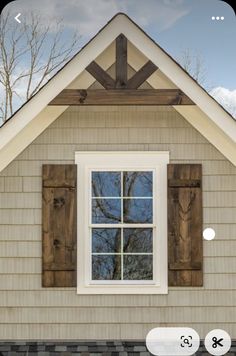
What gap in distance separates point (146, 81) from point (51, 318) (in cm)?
217

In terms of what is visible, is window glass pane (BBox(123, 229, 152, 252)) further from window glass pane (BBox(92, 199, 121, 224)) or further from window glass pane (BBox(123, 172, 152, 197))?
window glass pane (BBox(123, 172, 152, 197))

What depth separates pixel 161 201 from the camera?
14.4ft

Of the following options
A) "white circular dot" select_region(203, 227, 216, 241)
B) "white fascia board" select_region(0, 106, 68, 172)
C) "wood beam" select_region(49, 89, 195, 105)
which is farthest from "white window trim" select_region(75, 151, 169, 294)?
"wood beam" select_region(49, 89, 195, 105)

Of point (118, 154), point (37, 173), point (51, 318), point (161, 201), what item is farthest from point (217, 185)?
point (51, 318)

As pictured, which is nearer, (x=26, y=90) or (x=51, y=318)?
(x=51, y=318)

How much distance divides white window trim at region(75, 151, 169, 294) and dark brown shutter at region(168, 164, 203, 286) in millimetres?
62

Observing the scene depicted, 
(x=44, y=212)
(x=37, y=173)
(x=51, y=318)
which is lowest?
(x=51, y=318)

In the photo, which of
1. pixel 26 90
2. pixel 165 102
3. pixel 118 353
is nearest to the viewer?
pixel 165 102

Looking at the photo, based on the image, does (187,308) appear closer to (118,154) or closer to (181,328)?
(181,328)

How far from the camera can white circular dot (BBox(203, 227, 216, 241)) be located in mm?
4367

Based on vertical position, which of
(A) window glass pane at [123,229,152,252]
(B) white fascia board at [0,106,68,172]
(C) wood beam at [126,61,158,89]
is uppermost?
(C) wood beam at [126,61,158,89]

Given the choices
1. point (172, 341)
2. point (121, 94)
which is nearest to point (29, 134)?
point (121, 94)

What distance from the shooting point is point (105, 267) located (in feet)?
14.3

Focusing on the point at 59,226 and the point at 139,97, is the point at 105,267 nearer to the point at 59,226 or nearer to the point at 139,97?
→ the point at 59,226
